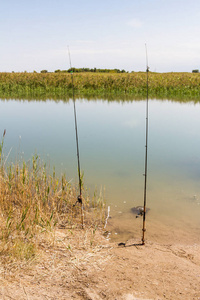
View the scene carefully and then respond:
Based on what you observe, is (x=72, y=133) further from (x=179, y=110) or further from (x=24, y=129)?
(x=179, y=110)

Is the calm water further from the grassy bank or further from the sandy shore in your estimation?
the grassy bank

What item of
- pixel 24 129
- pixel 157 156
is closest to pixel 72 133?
pixel 24 129

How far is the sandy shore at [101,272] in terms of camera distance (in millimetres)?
3170

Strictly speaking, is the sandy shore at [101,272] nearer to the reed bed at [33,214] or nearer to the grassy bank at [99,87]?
the reed bed at [33,214]

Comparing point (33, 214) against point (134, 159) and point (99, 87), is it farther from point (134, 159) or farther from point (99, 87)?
point (99, 87)

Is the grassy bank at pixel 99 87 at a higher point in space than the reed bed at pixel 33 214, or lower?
higher

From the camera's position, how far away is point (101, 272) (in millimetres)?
3609

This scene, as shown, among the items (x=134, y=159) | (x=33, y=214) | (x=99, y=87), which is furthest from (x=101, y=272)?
(x=99, y=87)

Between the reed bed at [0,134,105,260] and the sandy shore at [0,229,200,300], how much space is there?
19cm

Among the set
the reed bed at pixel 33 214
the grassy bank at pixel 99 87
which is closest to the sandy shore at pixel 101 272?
the reed bed at pixel 33 214

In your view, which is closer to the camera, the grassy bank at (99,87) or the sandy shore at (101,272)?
the sandy shore at (101,272)

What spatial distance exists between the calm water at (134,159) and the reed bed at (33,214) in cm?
61

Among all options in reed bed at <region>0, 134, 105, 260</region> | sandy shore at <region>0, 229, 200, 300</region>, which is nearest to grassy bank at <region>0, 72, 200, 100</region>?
reed bed at <region>0, 134, 105, 260</region>

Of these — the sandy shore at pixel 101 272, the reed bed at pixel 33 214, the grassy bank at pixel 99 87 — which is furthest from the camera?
the grassy bank at pixel 99 87
